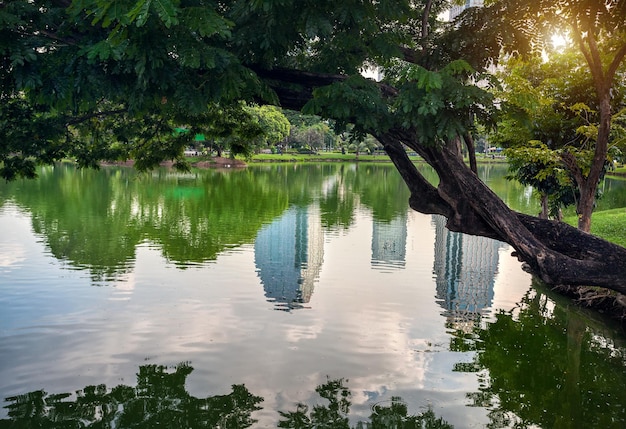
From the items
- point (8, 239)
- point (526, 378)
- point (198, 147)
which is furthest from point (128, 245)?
point (198, 147)

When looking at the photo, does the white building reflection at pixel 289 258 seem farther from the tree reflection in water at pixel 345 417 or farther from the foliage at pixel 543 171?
the foliage at pixel 543 171

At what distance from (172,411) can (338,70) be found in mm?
7031

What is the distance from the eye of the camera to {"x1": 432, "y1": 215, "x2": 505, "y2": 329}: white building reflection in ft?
52.4

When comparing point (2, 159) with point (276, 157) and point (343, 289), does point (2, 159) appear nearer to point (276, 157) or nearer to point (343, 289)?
point (343, 289)

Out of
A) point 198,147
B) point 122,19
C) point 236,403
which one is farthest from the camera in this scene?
point 198,147

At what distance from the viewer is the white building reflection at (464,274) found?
16.0m

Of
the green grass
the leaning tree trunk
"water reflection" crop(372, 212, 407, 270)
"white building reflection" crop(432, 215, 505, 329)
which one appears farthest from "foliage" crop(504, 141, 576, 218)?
the leaning tree trunk

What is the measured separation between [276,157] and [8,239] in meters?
72.4

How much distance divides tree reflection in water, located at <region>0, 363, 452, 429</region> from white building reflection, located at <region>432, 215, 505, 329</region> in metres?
5.54

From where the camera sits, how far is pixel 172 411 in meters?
9.60

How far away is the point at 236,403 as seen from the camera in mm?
9820

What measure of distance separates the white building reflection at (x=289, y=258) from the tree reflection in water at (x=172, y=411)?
5.47 m

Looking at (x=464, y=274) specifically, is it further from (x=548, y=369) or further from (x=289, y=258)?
(x=548, y=369)

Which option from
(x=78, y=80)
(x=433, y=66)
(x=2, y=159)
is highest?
(x=433, y=66)
